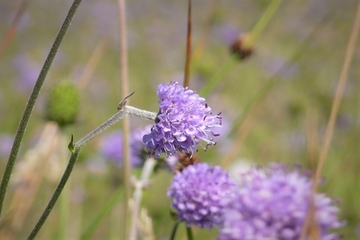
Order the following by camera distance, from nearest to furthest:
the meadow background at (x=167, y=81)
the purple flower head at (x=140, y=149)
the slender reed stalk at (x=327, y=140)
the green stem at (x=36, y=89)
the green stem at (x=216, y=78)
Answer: the green stem at (x=36, y=89) < the slender reed stalk at (x=327, y=140) < the purple flower head at (x=140, y=149) < the green stem at (x=216, y=78) < the meadow background at (x=167, y=81)

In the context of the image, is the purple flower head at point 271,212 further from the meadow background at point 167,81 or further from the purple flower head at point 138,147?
the purple flower head at point 138,147

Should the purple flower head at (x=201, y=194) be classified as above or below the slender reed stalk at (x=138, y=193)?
below

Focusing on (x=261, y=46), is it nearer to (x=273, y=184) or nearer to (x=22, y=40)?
(x=22, y=40)

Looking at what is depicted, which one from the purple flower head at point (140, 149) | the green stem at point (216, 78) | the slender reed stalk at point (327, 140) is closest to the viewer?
the slender reed stalk at point (327, 140)

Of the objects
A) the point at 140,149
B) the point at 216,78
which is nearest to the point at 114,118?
the point at 140,149

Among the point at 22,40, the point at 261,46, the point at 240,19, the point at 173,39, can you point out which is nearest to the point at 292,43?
the point at 261,46

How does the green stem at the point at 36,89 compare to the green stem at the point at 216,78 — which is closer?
the green stem at the point at 36,89

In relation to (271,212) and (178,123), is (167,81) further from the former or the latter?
(178,123)

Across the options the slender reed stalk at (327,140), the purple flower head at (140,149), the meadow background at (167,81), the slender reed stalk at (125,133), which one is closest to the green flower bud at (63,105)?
the meadow background at (167,81)
